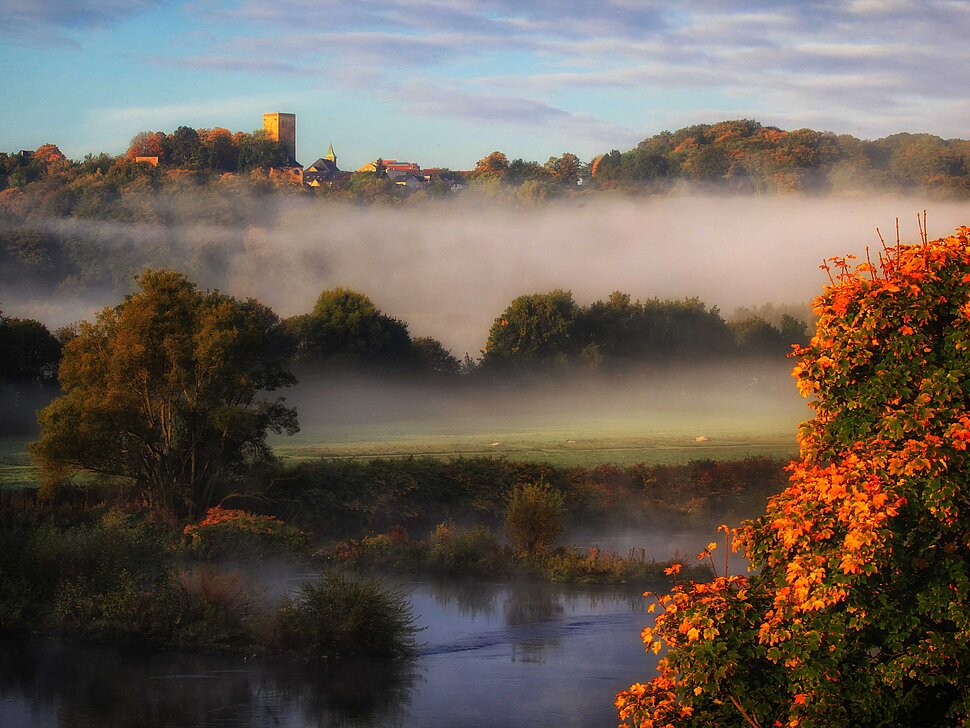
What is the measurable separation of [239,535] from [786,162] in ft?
228

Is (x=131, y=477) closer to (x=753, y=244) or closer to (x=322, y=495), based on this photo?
(x=322, y=495)

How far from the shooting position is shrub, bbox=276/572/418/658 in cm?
1970

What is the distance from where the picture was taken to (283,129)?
107m

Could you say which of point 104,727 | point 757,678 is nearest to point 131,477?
point 104,727

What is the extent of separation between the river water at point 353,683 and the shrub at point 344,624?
396 millimetres

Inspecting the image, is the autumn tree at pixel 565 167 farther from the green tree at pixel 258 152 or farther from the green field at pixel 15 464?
the green field at pixel 15 464

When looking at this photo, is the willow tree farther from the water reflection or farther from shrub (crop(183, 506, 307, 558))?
the water reflection

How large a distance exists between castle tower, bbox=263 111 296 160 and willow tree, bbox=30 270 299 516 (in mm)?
74845

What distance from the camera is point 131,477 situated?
99.9 ft

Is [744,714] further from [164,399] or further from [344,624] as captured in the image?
[164,399]

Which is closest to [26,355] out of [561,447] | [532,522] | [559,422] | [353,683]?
[561,447]

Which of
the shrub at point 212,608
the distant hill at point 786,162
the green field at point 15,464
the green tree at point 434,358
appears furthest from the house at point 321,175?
the shrub at point 212,608

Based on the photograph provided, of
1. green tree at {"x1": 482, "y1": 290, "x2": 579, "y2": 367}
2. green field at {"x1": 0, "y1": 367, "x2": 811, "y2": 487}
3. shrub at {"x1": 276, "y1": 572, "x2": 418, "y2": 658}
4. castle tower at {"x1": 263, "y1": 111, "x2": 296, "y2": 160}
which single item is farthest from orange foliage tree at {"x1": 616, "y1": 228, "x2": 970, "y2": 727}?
castle tower at {"x1": 263, "y1": 111, "x2": 296, "y2": 160}

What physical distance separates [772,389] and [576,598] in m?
33.0
